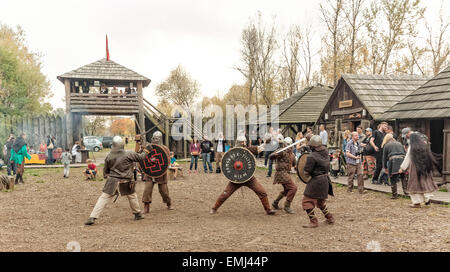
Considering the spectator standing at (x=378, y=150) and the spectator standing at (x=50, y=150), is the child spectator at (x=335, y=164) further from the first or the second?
the spectator standing at (x=50, y=150)

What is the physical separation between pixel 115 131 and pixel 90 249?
60139 millimetres

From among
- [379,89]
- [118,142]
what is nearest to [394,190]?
[118,142]

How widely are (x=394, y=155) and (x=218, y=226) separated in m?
5.38

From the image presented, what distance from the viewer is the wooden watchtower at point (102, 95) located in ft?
63.4

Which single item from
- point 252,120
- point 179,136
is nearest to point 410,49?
point 252,120

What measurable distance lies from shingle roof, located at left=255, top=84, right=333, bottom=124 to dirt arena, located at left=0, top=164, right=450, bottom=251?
1276 cm

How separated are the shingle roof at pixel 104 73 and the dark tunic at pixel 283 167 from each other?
1474cm

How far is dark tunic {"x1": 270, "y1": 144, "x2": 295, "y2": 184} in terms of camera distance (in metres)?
7.02

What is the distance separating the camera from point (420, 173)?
752 cm

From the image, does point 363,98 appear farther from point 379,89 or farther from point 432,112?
point 432,112

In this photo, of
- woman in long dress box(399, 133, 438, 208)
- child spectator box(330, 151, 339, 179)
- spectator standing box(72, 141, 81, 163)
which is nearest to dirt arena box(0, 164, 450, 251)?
woman in long dress box(399, 133, 438, 208)

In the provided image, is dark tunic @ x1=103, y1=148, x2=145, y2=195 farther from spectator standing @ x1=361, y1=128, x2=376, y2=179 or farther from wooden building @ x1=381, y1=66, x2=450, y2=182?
wooden building @ x1=381, y1=66, x2=450, y2=182
